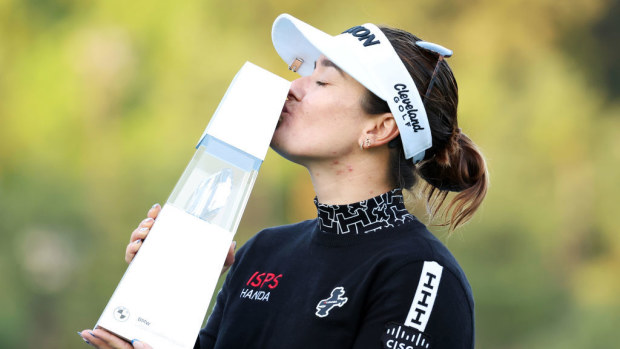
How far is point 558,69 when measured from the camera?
4.26 meters

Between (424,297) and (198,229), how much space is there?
44cm

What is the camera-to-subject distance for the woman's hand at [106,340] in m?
1.21

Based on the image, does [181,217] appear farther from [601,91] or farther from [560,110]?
[601,91]

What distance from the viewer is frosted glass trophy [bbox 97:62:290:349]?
1.25 metres

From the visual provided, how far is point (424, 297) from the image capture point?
1.27 metres

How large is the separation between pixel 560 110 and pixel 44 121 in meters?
3.08

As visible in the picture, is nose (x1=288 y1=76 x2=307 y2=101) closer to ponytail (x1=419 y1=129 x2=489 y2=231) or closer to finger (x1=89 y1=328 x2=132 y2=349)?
ponytail (x1=419 y1=129 x2=489 y2=231)

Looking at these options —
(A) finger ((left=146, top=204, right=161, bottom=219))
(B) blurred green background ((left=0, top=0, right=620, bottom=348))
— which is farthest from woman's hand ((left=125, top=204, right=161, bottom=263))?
(B) blurred green background ((left=0, top=0, right=620, bottom=348))

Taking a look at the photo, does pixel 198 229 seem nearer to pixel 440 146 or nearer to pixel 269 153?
pixel 440 146

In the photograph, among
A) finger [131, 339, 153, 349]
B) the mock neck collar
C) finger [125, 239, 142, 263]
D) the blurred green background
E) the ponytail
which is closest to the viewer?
finger [131, 339, 153, 349]

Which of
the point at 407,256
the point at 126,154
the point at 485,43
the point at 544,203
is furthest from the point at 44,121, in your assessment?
the point at 407,256

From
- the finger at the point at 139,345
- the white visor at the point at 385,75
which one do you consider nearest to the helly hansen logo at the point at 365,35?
the white visor at the point at 385,75

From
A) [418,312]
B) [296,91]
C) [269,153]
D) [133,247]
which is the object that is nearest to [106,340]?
[133,247]

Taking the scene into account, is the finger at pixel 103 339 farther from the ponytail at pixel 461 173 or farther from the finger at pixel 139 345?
the ponytail at pixel 461 173
